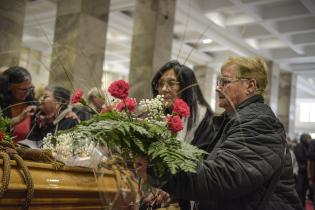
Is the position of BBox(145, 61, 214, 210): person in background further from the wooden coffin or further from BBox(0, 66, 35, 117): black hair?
BBox(0, 66, 35, 117): black hair

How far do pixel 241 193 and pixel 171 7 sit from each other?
604 centimetres

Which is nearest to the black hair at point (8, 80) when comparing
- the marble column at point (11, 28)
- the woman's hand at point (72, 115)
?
the woman's hand at point (72, 115)

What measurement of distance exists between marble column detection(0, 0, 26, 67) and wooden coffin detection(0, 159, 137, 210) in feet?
12.4

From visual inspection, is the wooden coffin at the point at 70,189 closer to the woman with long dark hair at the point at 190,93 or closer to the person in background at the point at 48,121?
the woman with long dark hair at the point at 190,93

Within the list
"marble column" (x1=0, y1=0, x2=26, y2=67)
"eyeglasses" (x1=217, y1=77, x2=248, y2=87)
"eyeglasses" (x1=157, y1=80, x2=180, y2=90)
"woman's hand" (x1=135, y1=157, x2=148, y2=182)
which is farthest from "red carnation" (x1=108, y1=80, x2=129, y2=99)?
"marble column" (x1=0, y1=0, x2=26, y2=67)

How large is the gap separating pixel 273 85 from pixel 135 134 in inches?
517

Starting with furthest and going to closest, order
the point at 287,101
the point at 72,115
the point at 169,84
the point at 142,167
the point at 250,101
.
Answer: the point at 287,101
the point at 72,115
the point at 169,84
the point at 250,101
the point at 142,167

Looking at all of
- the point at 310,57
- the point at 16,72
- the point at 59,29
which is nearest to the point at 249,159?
the point at 16,72

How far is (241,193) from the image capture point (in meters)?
1.35

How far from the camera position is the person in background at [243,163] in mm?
1264

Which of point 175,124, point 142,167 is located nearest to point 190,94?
point 175,124

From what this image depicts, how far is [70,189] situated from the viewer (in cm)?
137

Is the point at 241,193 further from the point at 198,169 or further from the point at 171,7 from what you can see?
the point at 171,7

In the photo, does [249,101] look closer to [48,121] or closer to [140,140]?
[140,140]
